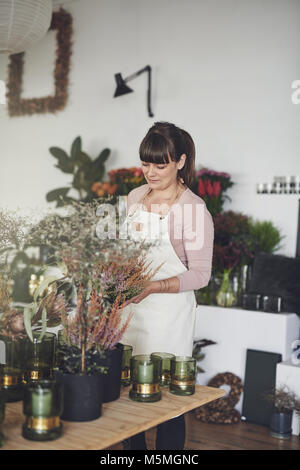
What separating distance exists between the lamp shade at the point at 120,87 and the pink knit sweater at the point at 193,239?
2.55 metres

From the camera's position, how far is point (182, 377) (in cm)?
144

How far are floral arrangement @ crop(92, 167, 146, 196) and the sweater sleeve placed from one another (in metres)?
1.99

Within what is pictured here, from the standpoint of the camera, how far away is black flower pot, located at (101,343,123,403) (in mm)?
1327

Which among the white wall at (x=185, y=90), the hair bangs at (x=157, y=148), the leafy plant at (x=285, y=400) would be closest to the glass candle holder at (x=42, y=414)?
the hair bangs at (x=157, y=148)

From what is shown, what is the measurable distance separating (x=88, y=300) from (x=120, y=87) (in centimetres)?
339

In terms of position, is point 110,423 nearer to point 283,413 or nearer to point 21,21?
point 283,413

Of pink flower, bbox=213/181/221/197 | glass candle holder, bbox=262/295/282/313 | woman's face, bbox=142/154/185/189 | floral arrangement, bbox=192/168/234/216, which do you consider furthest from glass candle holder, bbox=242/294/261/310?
woman's face, bbox=142/154/185/189

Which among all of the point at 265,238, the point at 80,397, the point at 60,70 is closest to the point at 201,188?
the point at 265,238

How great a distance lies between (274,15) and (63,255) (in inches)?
129

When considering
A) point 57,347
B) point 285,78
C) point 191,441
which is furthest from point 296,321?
point 57,347

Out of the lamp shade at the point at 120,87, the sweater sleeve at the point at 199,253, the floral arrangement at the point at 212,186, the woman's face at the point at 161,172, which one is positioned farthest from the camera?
the lamp shade at the point at 120,87

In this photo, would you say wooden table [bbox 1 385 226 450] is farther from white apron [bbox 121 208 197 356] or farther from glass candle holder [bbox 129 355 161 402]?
white apron [bbox 121 208 197 356]

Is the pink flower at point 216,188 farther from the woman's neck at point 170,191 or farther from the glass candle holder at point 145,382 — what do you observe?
the glass candle holder at point 145,382

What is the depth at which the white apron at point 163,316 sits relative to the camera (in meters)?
2.02
